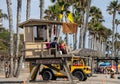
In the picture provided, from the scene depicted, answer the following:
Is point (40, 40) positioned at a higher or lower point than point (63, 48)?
higher

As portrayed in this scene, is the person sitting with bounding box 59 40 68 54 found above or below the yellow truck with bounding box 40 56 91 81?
above

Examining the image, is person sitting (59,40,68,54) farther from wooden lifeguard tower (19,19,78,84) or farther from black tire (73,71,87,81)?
black tire (73,71,87,81)

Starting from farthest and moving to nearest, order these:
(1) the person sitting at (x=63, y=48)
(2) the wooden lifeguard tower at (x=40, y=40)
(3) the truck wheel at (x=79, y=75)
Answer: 1. (3) the truck wheel at (x=79, y=75)
2. (2) the wooden lifeguard tower at (x=40, y=40)
3. (1) the person sitting at (x=63, y=48)

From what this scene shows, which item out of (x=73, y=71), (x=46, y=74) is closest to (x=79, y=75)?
(x=73, y=71)

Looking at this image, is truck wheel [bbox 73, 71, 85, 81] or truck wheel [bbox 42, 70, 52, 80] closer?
truck wheel [bbox 42, 70, 52, 80]

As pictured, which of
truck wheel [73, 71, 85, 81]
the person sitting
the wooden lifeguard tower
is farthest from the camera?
truck wheel [73, 71, 85, 81]

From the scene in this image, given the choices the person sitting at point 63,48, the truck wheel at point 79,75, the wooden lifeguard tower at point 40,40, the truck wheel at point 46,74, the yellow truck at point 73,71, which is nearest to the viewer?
the person sitting at point 63,48

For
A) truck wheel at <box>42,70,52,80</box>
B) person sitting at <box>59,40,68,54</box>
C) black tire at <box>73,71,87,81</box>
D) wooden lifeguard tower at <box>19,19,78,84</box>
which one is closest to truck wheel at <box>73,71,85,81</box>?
black tire at <box>73,71,87,81</box>

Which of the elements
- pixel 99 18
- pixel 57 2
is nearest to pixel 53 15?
pixel 57 2

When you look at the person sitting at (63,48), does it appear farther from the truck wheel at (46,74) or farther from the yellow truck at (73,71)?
the truck wheel at (46,74)

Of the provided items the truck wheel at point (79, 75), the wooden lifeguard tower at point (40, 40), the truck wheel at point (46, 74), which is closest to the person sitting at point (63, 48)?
the wooden lifeguard tower at point (40, 40)

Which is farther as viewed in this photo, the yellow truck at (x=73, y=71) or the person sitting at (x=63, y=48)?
the yellow truck at (x=73, y=71)

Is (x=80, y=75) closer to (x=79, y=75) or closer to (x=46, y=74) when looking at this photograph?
(x=79, y=75)

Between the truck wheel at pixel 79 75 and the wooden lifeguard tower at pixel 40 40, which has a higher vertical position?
the wooden lifeguard tower at pixel 40 40
